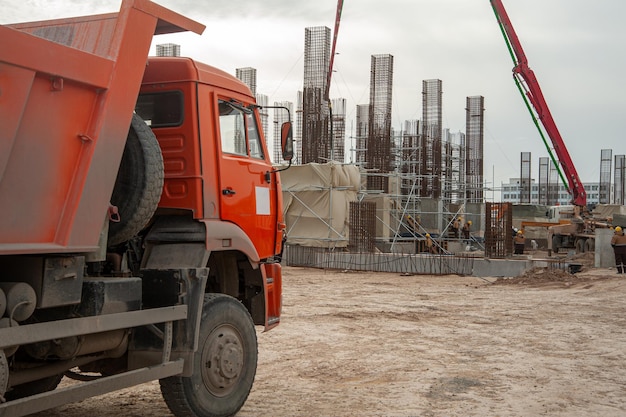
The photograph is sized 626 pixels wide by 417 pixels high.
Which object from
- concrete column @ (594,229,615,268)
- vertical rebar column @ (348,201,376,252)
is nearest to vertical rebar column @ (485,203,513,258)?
concrete column @ (594,229,615,268)

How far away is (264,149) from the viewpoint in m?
6.45

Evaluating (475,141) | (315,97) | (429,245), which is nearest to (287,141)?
(429,245)

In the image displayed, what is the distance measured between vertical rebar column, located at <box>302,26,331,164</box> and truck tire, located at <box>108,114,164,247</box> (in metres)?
21.9

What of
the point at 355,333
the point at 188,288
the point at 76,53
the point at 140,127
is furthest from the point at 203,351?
the point at 355,333

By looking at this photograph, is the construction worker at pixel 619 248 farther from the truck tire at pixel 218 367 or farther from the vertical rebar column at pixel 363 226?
the truck tire at pixel 218 367

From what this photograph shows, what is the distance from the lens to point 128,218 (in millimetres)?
4906

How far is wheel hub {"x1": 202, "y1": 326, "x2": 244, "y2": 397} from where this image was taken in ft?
18.0

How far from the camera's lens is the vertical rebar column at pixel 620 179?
50.8m

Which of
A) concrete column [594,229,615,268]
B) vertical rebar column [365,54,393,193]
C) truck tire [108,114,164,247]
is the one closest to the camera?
truck tire [108,114,164,247]

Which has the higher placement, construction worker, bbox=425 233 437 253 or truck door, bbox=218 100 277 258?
truck door, bbox=218 100 277 258

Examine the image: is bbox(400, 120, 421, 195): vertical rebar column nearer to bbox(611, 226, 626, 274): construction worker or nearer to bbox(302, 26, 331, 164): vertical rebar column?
bbox(302, 26, 331, 164): vertical rebar column

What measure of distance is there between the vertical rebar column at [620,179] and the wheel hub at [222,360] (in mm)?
50096

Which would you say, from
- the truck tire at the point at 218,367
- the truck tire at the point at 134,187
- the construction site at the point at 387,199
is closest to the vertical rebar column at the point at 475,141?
the construction site at the point at 387,199

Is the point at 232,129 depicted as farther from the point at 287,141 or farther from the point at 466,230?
the point at 466,230
